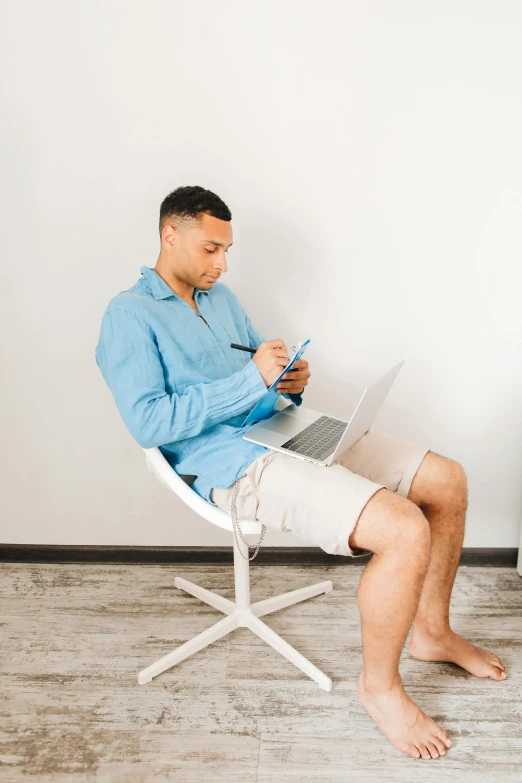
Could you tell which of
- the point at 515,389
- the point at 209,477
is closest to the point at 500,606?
the point at 515,389

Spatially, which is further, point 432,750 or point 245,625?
point 245,625

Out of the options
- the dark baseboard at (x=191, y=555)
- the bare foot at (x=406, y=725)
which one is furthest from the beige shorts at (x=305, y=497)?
the dark baseboard at (x=191, y=555)

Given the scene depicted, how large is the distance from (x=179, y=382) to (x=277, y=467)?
34 centimetres

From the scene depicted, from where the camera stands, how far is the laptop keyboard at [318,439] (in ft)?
5.15

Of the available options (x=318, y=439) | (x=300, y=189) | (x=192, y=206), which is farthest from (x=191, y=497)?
(x=300, y=189)

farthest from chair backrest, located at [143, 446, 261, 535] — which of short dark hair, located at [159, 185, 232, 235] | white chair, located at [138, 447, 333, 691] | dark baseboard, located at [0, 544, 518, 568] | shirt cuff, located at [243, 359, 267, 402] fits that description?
dark baseboard, located at [0, 544, 518, 568]

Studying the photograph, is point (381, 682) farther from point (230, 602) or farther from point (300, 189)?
point (300, 189)

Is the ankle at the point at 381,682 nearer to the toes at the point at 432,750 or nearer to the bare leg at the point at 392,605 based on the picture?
the bare leg at the point at 392,605

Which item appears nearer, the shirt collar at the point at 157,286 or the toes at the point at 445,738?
the toes at the point at 445,738

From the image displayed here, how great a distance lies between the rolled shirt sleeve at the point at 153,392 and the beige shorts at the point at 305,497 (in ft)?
0.56

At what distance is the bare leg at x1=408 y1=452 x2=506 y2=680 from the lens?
168 cm

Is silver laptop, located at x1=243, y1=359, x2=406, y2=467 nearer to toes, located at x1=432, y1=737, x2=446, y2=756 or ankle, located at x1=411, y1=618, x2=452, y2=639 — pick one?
ankle, located at x1=411, y1=618, x2=452, y2=639

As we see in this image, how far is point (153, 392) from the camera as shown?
59.8 inches

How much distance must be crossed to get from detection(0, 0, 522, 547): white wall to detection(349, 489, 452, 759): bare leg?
0.84m
